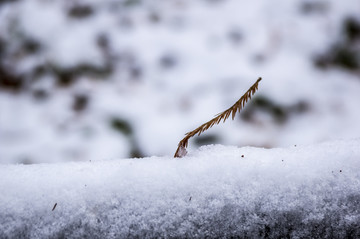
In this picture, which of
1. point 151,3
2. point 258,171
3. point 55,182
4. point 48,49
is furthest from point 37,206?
point 151,3

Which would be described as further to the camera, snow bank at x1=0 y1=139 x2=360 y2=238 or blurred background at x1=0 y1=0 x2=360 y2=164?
blurred background at x1=0 y1=0 x2=360 y2=164

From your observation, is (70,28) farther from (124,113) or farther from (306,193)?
(306,193)

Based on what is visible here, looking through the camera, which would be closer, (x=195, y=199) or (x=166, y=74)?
(x=195, y=199)

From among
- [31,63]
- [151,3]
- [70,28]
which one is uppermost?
[151,3]
